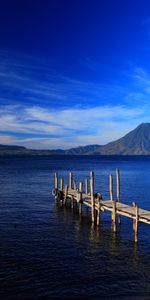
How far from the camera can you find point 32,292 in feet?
64.6

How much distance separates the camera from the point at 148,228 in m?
35.5

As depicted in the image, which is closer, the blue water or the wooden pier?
the blue water

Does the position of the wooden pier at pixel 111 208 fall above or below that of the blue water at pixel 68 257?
above

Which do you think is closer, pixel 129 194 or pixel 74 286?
pixel 74 286

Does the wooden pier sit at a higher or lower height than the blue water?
higher

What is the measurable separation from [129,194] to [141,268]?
34.4 meters

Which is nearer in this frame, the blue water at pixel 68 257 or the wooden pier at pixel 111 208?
the blue water at pixel 68 257

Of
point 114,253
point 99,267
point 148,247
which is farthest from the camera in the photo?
point 148,247

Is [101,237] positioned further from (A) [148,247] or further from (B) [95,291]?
(B) [95,291]

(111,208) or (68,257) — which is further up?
(111,208)

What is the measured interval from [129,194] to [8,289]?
131ft

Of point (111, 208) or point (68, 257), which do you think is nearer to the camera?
point (68, 257)

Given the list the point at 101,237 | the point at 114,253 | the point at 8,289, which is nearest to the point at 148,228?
the point at 101,237

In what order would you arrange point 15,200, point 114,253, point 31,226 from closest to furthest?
point 114,253 < point 31,226 < point 15,200
